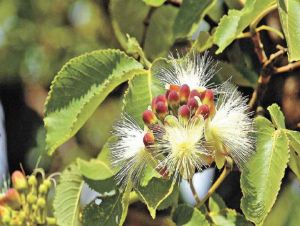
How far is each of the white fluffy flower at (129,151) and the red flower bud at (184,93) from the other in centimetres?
8

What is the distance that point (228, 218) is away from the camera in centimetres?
174

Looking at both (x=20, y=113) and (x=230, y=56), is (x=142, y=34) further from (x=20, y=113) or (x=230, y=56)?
(x=20, y=113)

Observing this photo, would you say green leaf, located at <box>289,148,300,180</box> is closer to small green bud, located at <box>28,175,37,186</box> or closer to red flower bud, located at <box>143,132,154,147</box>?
red flower bud, located at <box>143,132,154,147</box>

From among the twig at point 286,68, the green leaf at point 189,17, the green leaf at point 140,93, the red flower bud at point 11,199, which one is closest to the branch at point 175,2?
the green leaf at point 189,17

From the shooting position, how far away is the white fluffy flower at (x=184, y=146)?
4.85ft

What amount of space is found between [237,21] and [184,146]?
0.31 metres

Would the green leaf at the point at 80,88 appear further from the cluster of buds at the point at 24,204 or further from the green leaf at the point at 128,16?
the green leaf at the point at 128,16

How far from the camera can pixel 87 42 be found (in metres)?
3.24

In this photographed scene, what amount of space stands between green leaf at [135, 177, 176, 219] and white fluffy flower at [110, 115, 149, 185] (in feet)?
0.07

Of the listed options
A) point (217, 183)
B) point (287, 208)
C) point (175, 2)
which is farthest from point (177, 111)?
point (287, 208)

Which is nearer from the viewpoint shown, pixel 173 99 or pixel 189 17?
pixel 173 99

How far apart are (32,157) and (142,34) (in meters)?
1.11

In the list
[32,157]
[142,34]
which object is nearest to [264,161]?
[142,34]

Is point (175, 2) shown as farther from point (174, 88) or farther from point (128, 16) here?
point (174, 88)
